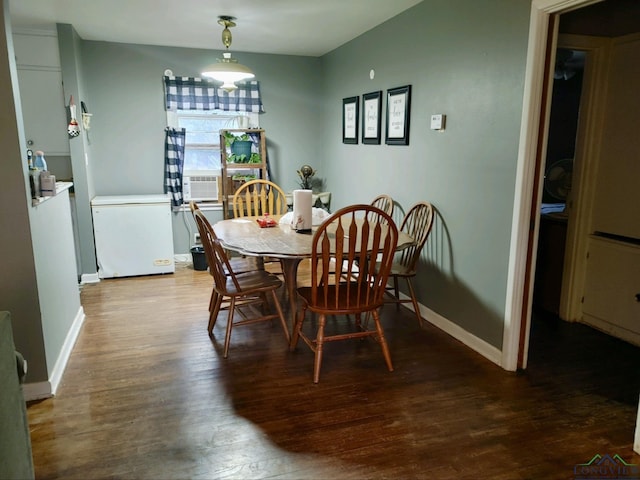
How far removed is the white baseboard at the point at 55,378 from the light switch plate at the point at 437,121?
9.11ft

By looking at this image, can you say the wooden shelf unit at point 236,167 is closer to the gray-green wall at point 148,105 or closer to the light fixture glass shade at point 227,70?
the gray-green wall at point 148,105

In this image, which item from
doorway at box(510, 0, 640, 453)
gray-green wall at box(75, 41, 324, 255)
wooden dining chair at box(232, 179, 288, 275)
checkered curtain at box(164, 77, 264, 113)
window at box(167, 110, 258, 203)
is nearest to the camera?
doorway at box(510, 0, 640, 453)

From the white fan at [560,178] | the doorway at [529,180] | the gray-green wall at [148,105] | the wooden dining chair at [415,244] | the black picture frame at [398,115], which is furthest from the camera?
the gray-green wall at [148,105]

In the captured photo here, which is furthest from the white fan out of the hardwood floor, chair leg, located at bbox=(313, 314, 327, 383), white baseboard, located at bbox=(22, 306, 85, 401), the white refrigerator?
white baseboard, located at bbox=(22, 306, 85, 401)

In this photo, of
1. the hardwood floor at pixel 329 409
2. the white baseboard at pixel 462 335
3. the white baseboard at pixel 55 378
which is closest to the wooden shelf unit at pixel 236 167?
the hardwood floor at pixel 329 409

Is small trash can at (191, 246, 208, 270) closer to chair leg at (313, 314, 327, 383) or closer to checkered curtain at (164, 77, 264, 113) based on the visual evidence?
checkered curtain at (164, 77, 264, 113)

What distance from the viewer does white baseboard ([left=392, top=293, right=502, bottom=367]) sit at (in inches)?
109

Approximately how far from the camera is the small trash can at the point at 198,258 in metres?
4.71

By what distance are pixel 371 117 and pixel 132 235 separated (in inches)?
99.7

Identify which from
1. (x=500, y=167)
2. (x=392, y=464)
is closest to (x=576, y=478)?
(x=392, y=464)

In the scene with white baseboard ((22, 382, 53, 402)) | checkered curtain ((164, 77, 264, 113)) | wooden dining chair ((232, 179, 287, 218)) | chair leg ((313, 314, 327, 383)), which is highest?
checkered curtain ((164, 77, 264, 113))

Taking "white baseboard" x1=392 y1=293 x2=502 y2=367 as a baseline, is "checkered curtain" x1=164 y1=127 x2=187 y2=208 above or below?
above

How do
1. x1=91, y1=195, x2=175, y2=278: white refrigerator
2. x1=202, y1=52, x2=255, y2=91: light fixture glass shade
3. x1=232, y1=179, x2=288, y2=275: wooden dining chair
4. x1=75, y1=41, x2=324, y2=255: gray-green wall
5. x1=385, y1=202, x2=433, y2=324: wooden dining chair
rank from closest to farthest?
→ 1. x1=385, y1=202, x2=433, y2=324: wooden dining chair
2. x1=202, y1=52, x2=255, y2=91: light fixture glass shade
3. x1=232, y1=179, x2=288, y2=275: wooden dining chair
4. x1=91, y1=195, x2=175, y2=278: white refrigerator
5. x1=75, y1=41, x2=324, y2=255: gray-green wall

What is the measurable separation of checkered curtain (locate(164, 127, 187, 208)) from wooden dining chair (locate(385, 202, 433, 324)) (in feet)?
8.57
